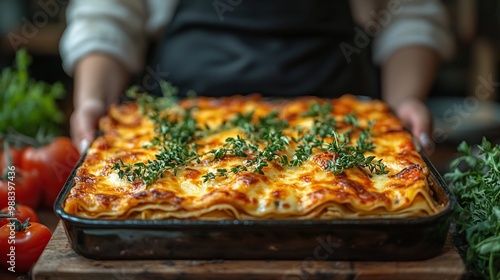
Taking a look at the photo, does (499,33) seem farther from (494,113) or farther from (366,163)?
(366,163)

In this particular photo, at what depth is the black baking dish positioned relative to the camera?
53.7 inches

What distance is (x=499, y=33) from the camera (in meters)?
4.84

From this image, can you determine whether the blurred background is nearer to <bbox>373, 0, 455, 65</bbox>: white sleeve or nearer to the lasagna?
<bbox>373, 0, 455, 65</bbox>: white sleeve

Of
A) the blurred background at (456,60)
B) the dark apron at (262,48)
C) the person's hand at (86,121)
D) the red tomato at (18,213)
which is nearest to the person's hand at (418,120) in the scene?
the dark apron at (262,48)

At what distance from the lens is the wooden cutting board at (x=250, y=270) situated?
1388mm

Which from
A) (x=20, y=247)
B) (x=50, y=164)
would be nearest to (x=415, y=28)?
(x=50, y=164)

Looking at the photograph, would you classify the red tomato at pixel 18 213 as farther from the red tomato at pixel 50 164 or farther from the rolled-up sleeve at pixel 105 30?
the rolled-up sleeve at pixel 105 30

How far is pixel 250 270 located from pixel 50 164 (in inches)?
40.1

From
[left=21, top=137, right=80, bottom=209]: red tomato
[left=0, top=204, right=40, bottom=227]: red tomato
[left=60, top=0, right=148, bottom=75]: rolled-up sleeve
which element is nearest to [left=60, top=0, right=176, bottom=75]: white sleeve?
[left=60, top=0, right=148, bottom=75]: rolled-up sleeve

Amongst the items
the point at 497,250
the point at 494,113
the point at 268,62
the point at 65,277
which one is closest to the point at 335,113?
the point at 268,62

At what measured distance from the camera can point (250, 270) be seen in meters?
1.39

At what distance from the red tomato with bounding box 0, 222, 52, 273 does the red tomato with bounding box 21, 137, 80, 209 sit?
464 millimetres

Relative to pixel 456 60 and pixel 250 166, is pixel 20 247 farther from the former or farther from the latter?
pixel 456 60

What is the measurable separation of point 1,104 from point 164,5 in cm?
84
